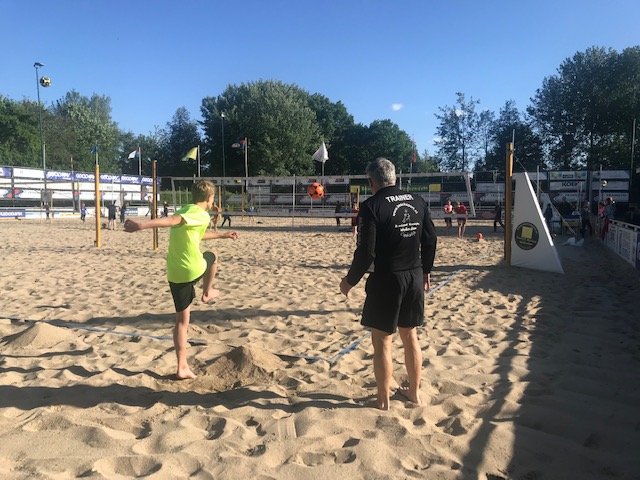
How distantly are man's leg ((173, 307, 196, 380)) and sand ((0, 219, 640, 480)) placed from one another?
4.9 inches

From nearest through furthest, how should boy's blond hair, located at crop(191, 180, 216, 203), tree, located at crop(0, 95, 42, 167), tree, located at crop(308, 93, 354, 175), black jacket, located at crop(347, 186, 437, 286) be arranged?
black jacket, located at crop(347, 186, 437, 286)
boy's blond hair, located at crop(191, 180, 216, 203)
tree, located at crop(0, 95, 42, 167)
tree, located at crop(308, 93, 354, 175)

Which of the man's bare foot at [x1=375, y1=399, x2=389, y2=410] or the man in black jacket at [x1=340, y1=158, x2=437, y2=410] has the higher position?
the man in black jacket at [x1=340, y1=158, x2=437, y2=410]

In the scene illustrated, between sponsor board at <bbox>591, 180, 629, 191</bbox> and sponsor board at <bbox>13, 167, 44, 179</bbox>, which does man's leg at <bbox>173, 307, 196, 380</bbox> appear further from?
sponsor board at <bbox>13, 167, 44, 179</bbox>

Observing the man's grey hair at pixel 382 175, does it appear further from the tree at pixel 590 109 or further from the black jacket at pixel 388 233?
the tree at pixel 590 109

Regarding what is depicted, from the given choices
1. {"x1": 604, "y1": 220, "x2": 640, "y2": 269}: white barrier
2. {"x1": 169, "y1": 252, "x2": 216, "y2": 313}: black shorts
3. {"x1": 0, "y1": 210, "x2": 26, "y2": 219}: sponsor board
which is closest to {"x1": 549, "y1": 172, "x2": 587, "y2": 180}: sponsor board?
{"x1": 604, "y1": 220, "x2": 640, "y2": 269}: white barrier

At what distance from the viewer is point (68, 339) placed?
15.3 ft

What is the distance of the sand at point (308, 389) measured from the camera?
2.48 m

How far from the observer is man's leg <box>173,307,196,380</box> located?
3592 mm

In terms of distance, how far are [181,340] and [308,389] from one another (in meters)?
1.07

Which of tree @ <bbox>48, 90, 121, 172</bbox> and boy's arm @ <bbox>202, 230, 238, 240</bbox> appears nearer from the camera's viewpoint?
boy's arm @ <bbox>202, 230, 238, 240</bbox>

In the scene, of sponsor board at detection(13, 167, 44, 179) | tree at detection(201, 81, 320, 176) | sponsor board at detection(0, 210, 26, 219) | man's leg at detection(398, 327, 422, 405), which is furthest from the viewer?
tree at detection(201, 81, 320, 176)

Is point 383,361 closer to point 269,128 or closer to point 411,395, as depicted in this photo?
point 411,395

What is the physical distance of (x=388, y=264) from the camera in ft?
9.72

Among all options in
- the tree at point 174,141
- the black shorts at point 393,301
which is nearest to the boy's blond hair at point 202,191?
the black shorts at point 393,301
